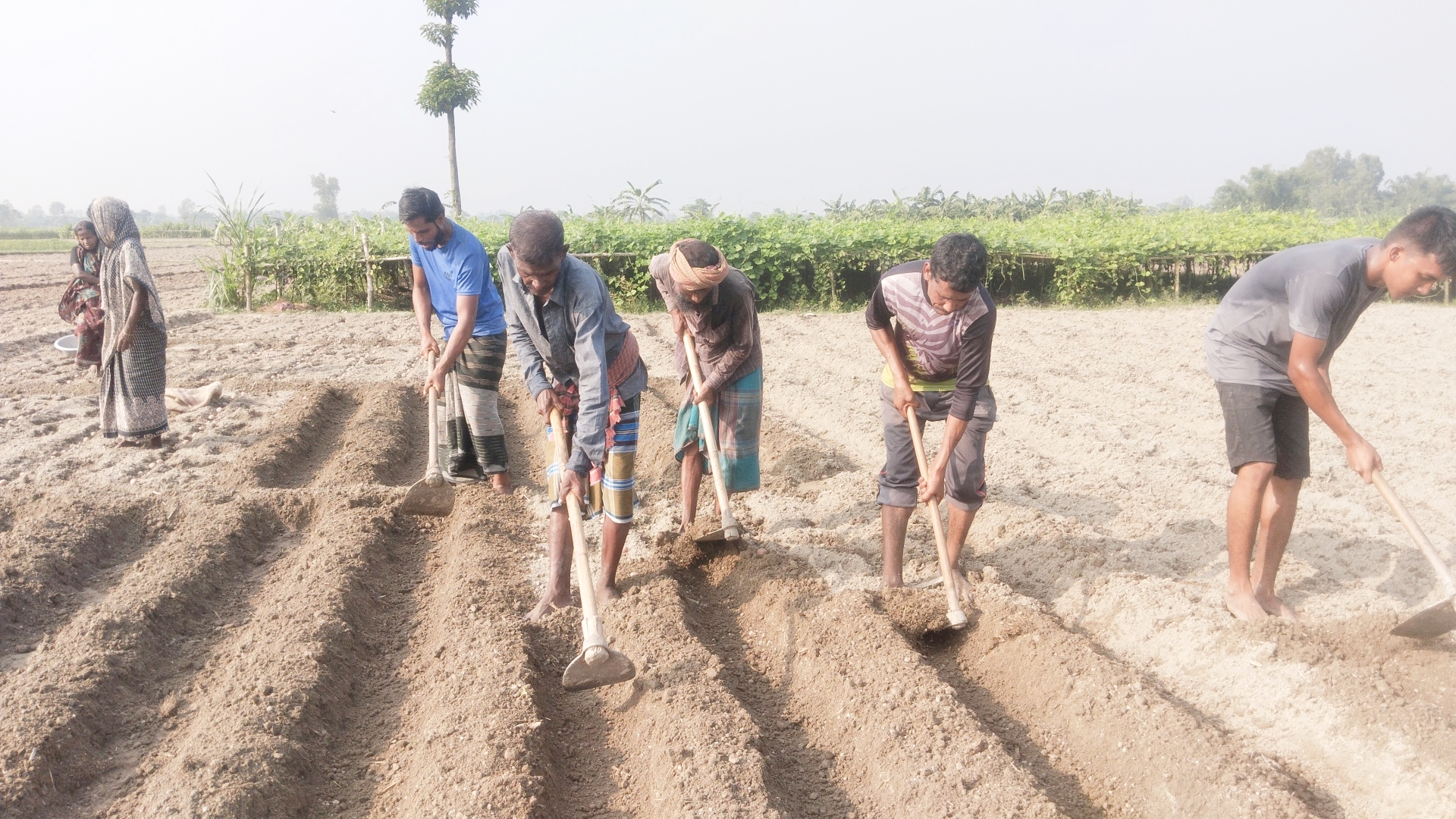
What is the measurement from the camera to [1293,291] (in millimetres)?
3123

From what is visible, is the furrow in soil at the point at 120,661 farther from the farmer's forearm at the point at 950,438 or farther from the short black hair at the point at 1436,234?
the short black hair at the point at 1436,234

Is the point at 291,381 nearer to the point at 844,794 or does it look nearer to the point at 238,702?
the point at 238,702

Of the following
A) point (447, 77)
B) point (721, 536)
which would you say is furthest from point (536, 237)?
point (447, 77)

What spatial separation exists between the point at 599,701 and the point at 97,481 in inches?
158

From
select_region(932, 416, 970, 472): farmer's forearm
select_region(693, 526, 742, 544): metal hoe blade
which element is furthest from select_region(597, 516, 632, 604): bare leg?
select_region(932, 416, 970, 472): farmer's forearm

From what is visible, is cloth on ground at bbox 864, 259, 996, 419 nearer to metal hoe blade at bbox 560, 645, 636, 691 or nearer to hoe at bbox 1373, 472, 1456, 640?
hoe at bbox 1373, 472, 1456, 640

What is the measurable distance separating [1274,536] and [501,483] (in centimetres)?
383

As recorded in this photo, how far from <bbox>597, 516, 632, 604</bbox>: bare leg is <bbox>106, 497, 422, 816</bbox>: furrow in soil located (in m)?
0.83

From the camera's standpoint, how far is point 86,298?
6977 mm

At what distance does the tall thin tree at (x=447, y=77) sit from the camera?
25.8 m

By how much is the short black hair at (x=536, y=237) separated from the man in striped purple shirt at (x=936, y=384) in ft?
4.07

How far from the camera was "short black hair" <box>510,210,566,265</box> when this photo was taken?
116 inches

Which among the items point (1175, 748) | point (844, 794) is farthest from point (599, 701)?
point (1175, 748)

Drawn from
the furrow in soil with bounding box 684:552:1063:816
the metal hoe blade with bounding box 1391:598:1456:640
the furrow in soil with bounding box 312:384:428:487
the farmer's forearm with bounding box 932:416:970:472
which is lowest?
the furrow in soil with bounding box 684:552:1063:816
